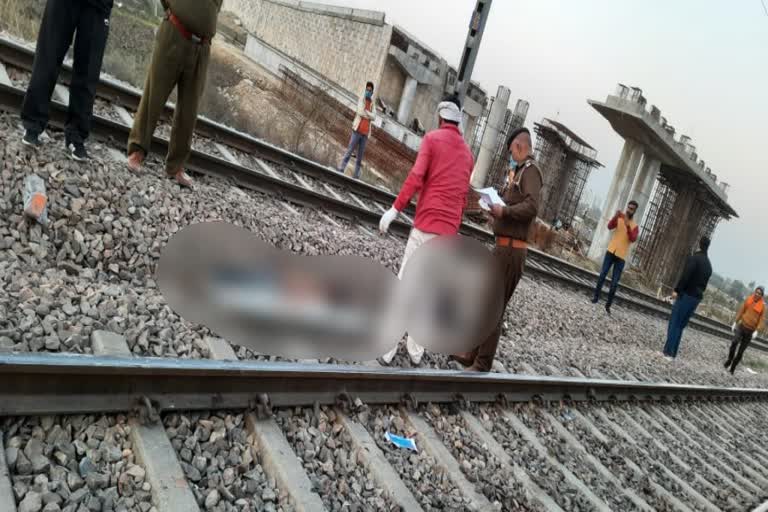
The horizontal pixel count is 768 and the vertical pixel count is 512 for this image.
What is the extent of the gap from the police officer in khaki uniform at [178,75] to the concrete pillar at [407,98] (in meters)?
23.1

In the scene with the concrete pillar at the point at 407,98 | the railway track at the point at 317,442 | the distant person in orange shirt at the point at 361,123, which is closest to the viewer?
the railway track at the point at 317,442

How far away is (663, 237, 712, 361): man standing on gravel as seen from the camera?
10.4 m

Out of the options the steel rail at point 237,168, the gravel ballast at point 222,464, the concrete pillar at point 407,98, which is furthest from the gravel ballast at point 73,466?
the concrete pillar at point 407,98

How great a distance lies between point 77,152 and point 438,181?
296 centimetres

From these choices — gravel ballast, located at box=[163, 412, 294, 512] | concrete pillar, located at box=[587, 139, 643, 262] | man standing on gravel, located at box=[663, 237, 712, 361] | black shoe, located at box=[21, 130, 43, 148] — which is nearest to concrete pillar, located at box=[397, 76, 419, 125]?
concrete pillar, located at box=[587, 139, 643, 262]

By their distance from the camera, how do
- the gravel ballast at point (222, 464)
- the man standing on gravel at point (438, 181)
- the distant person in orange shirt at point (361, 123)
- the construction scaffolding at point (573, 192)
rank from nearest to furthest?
1. the gravel ballast at point (222, 464)
2. the man standing on gravel at point (438, 181)
3. the distant person in orange shirt at point (361, 123)
4. the construction scaffolding at point (573, 192)

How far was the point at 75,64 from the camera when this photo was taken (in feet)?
16.1

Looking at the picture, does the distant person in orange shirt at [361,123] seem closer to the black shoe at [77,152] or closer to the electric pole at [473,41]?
the electric pole at [473,41]

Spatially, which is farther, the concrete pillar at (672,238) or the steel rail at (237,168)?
the concrete pillar at (672,238)

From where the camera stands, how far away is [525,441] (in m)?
4.22

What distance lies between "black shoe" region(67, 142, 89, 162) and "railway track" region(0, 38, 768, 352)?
2.31 feet

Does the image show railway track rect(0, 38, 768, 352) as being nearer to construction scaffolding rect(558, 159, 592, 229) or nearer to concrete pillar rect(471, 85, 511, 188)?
concrete pillar rect(471, 85, 511, 188)

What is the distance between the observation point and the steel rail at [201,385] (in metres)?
2.33

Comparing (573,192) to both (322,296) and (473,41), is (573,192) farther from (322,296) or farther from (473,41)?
(322,296)
